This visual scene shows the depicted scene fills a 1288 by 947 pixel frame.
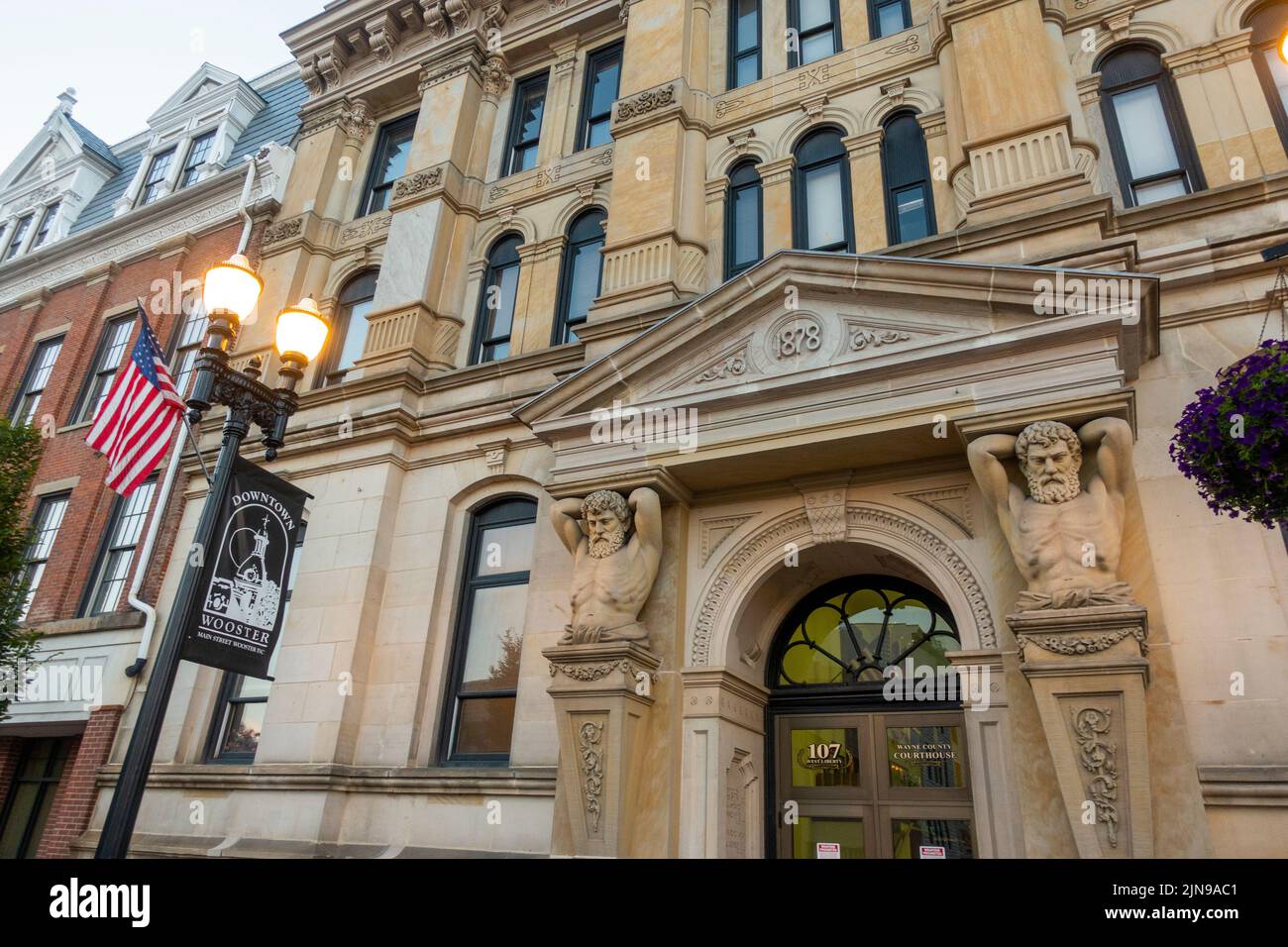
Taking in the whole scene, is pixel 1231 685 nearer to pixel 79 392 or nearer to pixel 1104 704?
pixel 1104 704

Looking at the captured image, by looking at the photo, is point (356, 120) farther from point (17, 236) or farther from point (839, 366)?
point (17, 236)

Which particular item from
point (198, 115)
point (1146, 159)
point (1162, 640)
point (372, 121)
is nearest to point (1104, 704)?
point (1162, 640)

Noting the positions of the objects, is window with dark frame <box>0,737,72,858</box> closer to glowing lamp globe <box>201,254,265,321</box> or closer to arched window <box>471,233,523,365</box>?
arched window <box>471,233,523,365</box>

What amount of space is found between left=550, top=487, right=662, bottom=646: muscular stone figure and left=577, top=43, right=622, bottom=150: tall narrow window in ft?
25.4

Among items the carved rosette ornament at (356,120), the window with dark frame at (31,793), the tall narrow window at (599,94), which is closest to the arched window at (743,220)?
the tall narrow window at (599,94)

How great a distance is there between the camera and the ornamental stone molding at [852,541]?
7840mm

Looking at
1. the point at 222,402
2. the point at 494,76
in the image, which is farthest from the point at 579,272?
the point at 222,402

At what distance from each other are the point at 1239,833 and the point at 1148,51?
29.0 ft

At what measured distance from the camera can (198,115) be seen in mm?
21672

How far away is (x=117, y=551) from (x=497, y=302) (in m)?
9.10

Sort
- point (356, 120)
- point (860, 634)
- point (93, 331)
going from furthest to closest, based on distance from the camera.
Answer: point (93, 331) → point (356, 120) → point (860, 634)

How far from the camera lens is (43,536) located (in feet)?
56.1

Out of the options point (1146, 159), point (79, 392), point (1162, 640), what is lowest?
point (1162, 640)
